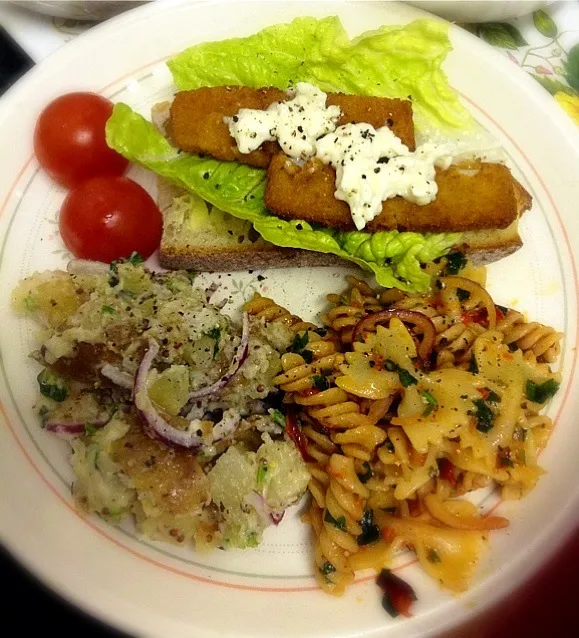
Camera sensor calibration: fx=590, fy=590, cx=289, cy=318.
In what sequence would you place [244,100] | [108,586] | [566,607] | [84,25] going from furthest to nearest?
[84,25] → [244,100] → [566,607] → [108,586]

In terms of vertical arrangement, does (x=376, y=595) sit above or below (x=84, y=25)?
below

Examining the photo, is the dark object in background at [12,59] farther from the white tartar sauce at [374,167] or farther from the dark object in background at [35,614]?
the dark object in background at [35,614]

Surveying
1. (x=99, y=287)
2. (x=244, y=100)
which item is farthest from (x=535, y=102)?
(x=99, y=287)

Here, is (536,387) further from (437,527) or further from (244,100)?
(244,100)

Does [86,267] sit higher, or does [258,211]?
[86,267]

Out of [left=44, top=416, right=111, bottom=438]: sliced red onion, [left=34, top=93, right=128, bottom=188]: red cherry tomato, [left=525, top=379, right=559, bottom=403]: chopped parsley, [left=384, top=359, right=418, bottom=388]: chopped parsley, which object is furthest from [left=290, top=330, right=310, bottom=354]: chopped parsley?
[left=34, top=93, right=128, bottom=188]: red cherry tomato

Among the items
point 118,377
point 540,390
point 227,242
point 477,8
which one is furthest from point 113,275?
point 477,8

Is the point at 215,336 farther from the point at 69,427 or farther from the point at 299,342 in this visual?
the point at 69,427
